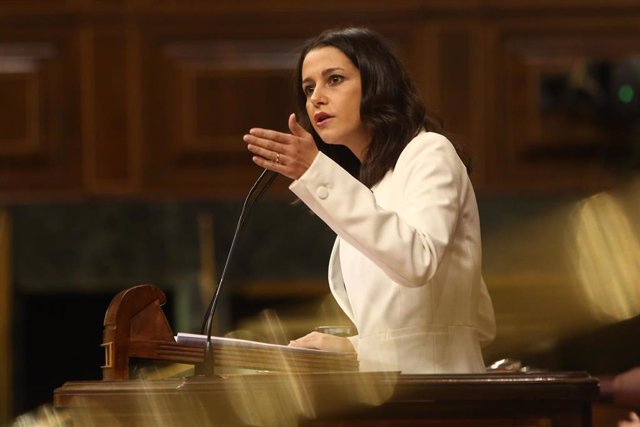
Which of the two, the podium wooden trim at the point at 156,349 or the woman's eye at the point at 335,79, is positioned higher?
the woman's eye at the point at 335,79

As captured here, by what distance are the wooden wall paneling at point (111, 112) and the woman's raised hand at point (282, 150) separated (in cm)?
281

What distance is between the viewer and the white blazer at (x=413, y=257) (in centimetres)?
211

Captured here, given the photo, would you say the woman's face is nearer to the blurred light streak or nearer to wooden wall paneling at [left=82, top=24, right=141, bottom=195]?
the blurred light streak

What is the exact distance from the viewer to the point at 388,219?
83.3 inches

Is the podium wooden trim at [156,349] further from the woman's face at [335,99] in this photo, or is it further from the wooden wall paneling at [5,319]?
the wooden wall paneling at [5,319]

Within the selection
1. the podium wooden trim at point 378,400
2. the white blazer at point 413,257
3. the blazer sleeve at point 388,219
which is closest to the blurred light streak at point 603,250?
the white blazer at point 413,257

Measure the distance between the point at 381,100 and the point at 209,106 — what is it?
8.19 feet

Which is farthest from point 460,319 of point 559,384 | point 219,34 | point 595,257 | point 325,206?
point 219,34

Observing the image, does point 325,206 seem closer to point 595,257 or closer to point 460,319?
point 460,319

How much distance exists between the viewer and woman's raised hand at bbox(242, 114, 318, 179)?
2053 millimetres

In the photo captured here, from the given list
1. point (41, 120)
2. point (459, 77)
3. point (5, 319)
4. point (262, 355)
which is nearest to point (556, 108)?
point (459, 77)

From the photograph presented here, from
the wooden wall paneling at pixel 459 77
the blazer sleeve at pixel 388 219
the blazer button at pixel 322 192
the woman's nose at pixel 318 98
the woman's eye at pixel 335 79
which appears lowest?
the blazer sleeve at pixel 388 219

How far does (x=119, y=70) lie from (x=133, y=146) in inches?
11.9

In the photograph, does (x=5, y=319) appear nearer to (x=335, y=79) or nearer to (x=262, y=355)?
(x=335, y=79)
